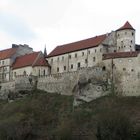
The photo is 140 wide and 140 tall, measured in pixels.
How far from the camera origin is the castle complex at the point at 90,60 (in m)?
112

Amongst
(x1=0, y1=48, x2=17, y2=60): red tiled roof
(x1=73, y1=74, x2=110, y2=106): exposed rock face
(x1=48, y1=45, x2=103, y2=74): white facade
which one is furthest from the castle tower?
(x1=0, y1=48, x2=17, y2=60): red tiled roof

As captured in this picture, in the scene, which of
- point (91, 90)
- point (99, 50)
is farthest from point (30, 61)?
point (91, 90)

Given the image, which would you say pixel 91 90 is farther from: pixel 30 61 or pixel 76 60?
pixel 30 61

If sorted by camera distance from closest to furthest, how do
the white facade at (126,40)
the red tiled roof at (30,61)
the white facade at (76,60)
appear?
the white facade at (126,40), the white facade at (76,60), the red tiled roof at (30,61)

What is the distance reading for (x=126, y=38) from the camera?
121 m

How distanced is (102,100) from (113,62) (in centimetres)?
884

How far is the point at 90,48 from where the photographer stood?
124188mm

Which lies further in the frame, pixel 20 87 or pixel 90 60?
pixel 20 87

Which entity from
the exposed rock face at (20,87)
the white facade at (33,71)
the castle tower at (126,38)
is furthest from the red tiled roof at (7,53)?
the castle tower at (126,38)

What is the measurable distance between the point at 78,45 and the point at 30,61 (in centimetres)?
1351

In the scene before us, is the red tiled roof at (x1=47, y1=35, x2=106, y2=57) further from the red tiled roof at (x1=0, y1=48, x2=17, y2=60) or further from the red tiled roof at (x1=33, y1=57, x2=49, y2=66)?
the red tiled roof at (x1=0, y1=48, x2=17, y2=60)

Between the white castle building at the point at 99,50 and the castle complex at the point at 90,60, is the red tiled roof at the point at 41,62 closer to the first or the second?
the castle complex at the point at 90,60

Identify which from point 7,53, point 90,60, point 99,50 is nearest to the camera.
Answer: point 99,50

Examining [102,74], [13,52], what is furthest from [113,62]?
[13,52]
